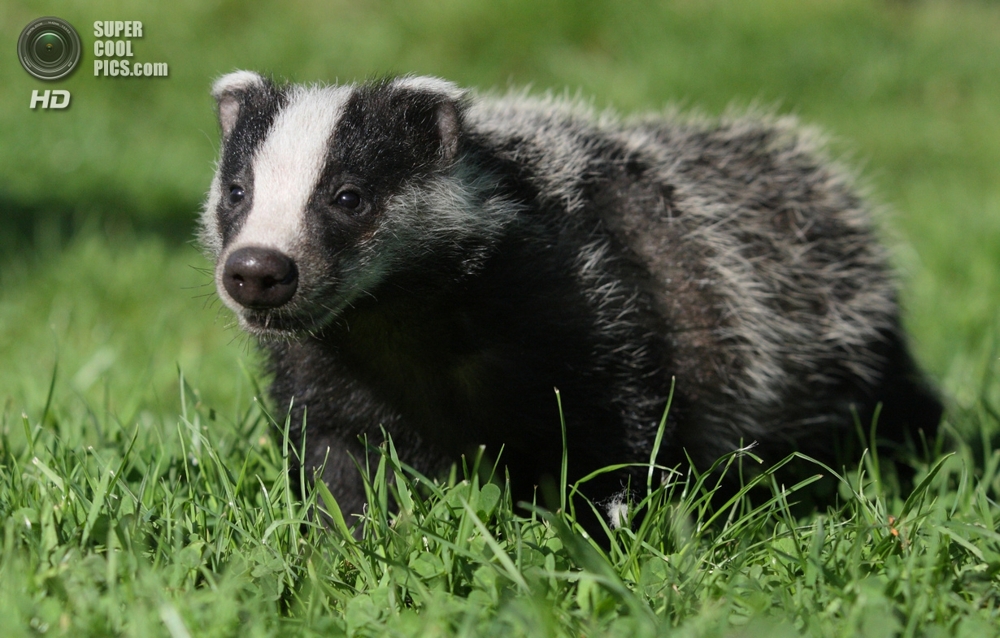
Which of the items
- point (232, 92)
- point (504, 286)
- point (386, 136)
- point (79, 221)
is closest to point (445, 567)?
point (504, 286)

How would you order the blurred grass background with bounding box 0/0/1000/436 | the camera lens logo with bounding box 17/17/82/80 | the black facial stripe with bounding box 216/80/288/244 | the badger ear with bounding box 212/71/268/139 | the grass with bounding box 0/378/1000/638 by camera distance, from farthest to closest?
the blurred grass background with bounding box 0/0/1000/436, the camera lens logo with bounding box 17/17/82/80, the badger ear with bounding box 212/71/268/139, the black facial stripe with bounding box 216/80/288/244, the grass with bounding box 0/378/1000/638

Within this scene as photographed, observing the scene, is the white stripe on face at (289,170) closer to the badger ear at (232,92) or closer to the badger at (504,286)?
the badger at (504,286)

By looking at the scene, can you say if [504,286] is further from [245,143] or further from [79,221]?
[79,221]

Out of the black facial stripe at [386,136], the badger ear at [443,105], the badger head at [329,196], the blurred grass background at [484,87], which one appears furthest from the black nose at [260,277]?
the blurred grass background at [484,87]

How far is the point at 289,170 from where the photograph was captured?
319cm

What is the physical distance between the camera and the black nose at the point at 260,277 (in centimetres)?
295

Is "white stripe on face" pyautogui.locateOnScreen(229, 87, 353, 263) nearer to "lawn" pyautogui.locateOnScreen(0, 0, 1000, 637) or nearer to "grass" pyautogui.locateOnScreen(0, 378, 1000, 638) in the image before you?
"lawn" pyautogui.locateOnScreen(0, 0, 1000, 637)

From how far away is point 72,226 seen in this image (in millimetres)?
7770

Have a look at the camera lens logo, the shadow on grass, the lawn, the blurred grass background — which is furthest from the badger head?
the shadow on grass

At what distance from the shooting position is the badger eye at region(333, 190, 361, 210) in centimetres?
322

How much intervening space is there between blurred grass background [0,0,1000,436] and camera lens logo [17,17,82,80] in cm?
116

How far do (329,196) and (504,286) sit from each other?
0.64 meters

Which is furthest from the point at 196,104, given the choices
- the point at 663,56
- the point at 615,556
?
the point at 615,556

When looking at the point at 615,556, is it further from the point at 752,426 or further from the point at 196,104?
the point at 196,104
